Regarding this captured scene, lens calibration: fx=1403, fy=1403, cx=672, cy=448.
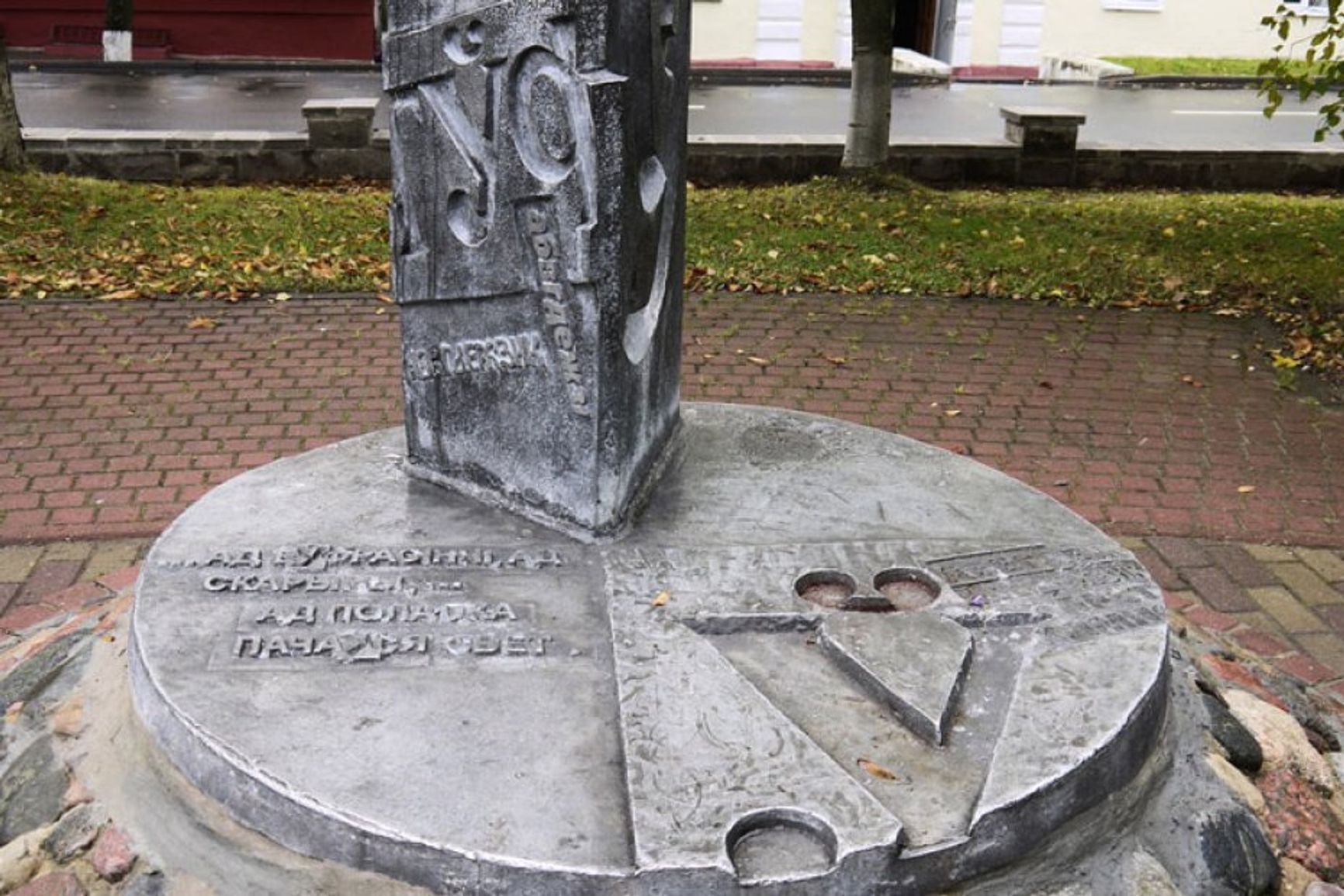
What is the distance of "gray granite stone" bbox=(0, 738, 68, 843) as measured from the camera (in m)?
3.21

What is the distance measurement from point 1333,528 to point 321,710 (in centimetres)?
452

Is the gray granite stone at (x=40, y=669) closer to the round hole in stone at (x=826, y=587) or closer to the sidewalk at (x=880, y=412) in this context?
the sidewalk at (x=880, y=412)

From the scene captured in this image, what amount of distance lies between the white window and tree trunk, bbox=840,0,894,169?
15.6m

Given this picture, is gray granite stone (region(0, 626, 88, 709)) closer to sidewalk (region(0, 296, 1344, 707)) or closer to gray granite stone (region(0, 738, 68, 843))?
gray granite stone (region(0, 738, 68, 843))

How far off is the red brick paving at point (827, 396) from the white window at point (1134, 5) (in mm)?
18421

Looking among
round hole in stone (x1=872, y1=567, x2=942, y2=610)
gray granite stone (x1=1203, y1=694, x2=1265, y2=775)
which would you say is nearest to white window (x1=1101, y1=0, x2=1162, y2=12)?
gray granite stone (x1=1203, y1=694, x2=1265, y2=775)

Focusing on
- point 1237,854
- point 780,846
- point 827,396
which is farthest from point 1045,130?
point 780,846

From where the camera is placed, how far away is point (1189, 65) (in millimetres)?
24344

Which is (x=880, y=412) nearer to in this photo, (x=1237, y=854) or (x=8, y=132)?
(x=1237, y=854)

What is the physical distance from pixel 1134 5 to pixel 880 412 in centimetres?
2119

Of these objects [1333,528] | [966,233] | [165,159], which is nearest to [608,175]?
[1333,528]

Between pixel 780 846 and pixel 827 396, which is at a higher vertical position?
pixel 780 846

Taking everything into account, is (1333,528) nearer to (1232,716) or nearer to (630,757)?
(1232,716)

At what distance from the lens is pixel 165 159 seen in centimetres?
1173
